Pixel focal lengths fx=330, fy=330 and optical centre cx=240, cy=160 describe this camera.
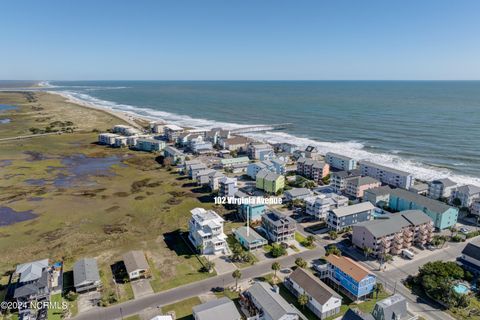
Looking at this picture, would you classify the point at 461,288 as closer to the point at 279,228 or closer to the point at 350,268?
the point at 350,268

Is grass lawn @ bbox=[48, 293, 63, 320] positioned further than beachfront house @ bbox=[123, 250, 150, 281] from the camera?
No

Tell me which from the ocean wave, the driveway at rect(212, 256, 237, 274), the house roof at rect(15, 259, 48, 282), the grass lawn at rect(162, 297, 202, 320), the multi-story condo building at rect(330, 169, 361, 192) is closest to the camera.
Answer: the grass lawn at rect(162, 297, 202, 320)

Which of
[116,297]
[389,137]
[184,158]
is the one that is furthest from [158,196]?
[389,137]

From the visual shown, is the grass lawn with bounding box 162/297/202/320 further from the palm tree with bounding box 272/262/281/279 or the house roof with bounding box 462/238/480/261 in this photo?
the house roof with bounding box 462/238/480/261

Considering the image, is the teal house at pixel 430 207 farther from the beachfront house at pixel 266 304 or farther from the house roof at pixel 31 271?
the house roof at pixel 31 271

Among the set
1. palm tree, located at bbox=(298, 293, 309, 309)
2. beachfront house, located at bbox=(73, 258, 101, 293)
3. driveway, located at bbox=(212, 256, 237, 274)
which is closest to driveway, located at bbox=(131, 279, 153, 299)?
beachfront house, located at bbox=(73, 258, 101, 293)

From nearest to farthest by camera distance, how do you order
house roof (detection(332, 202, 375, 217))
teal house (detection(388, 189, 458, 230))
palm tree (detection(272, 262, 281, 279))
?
1. palm tree (detection(272, 262, 281, 279))
2. house roof (detection(332, 202, 375, 217))
3. teal house (detection(388, 189, 458, 230))

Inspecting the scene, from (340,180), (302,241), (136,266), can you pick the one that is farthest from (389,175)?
(136,266)
